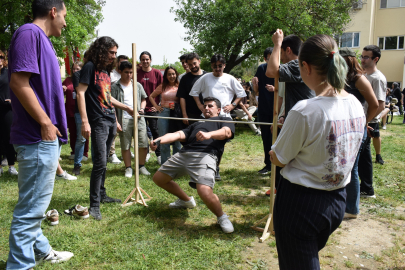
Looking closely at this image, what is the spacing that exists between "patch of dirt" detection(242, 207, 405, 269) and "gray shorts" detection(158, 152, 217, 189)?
0.84 m

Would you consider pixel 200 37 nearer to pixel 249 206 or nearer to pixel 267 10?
pixel 267 10

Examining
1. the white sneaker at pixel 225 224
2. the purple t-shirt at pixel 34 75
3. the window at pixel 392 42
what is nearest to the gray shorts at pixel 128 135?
the white sneaker at pixel 225 224

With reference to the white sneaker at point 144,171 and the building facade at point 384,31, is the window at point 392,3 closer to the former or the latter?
the building facade at point 384,31

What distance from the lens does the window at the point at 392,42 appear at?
24.1 m

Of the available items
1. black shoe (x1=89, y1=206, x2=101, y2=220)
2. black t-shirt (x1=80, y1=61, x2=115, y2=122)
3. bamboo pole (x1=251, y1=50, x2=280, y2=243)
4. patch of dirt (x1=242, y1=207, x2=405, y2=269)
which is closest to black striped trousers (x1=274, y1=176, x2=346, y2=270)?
patch of dirt (x1=242, y1=207, x2=405, y2=269)

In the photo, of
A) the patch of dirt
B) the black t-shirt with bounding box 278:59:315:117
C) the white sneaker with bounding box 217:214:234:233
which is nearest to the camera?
the patch of dirt

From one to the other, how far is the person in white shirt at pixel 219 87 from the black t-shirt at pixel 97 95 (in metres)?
1.62

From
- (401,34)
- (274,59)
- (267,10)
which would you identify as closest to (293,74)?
(274,59)

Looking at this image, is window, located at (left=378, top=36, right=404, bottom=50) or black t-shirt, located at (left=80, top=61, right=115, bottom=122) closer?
black t-shirt, located at (left=80, top=61, right=115, bottom=122)

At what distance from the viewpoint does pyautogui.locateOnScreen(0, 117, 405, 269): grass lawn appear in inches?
116

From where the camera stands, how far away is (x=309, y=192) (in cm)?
164

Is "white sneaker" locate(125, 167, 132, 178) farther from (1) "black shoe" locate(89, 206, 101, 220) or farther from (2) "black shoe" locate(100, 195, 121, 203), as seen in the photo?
(1) "black shoe" locate(89, 206, 101, 220)

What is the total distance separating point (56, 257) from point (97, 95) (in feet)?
6.08

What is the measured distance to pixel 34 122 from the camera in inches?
92.7
